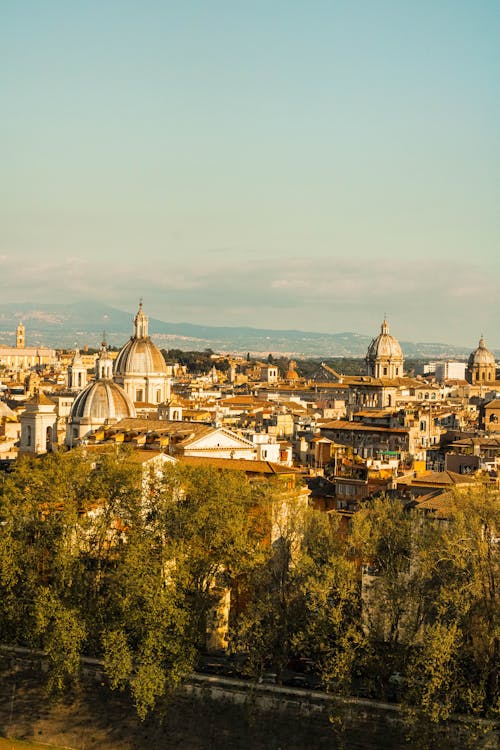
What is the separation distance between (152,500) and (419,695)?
27.9 ft

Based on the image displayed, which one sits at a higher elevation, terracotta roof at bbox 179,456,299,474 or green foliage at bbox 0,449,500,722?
terracotta roof at bbox 179,456,299,474

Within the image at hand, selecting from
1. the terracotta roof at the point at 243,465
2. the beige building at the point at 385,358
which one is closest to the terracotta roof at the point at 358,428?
the terracotta roof at the point at 243,465

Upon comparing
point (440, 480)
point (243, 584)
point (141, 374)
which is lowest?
point (243, 584)

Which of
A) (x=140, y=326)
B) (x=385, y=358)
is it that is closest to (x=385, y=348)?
(x=385, y=358)

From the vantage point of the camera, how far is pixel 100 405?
5222cm

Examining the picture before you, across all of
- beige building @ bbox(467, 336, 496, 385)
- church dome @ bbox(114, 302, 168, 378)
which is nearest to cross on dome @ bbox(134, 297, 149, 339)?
church dome @ bbox(114, 302, 168, 378)

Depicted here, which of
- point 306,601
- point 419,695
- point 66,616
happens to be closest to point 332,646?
point 306,601

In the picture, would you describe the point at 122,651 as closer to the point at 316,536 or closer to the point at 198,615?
the point at 198,615

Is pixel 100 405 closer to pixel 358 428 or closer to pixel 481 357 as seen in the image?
pixel 358 428

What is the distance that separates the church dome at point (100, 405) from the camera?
51906 mm

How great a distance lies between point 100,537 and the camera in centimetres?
2709

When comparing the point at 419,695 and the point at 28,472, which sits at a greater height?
the point at 28,472

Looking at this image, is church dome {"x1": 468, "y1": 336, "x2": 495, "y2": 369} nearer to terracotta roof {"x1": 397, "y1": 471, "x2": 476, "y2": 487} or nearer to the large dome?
the large dome

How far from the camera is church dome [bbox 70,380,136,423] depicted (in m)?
51.9
